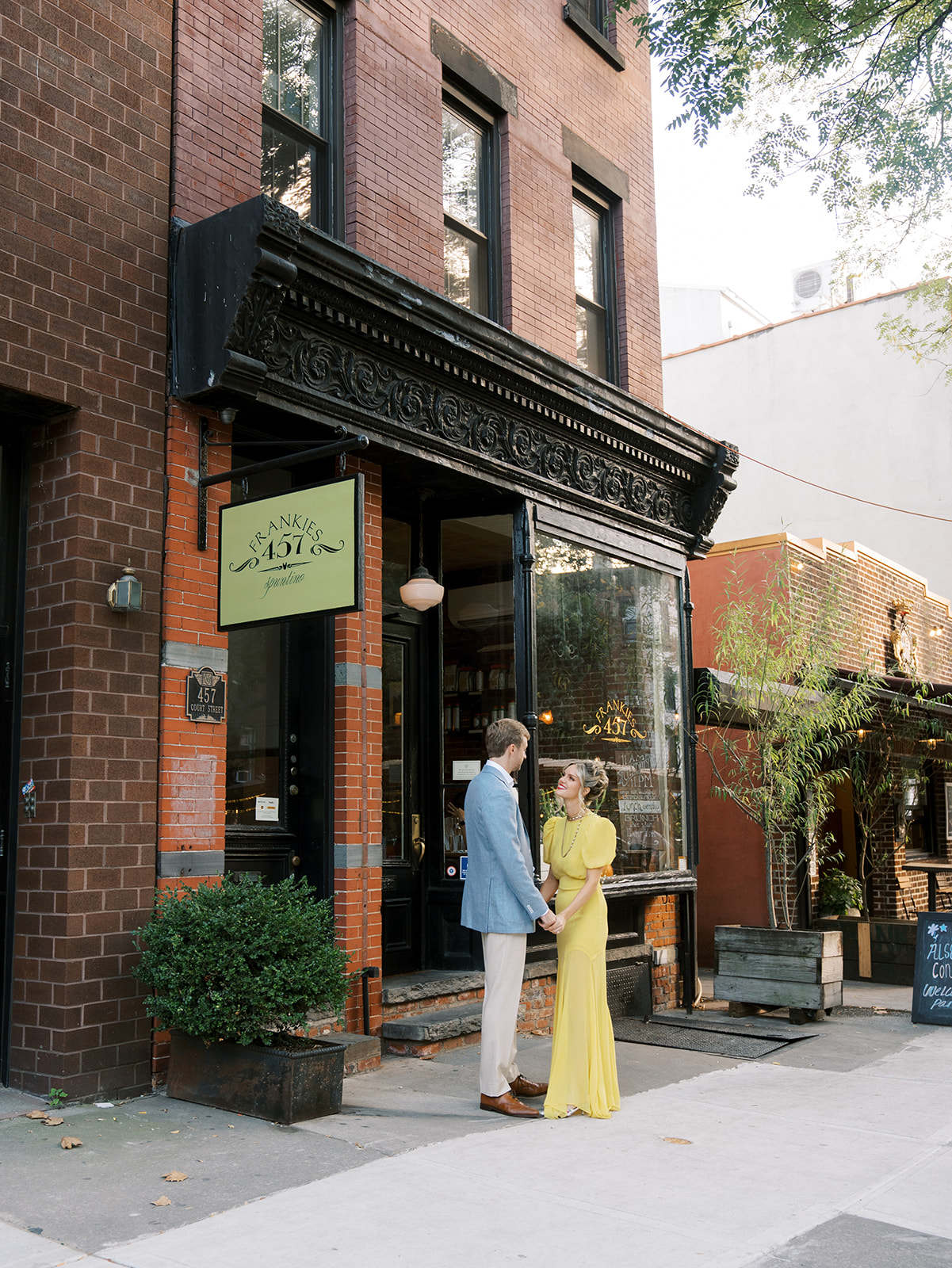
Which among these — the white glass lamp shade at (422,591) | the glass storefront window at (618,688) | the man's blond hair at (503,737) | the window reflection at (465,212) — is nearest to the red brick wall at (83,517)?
the man's blond hair at (503,737)

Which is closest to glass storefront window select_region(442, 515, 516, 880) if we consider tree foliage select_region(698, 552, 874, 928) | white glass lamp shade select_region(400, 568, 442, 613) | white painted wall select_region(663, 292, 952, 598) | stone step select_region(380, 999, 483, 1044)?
white glass lamp shade select_region(400, 568, 442, 613)

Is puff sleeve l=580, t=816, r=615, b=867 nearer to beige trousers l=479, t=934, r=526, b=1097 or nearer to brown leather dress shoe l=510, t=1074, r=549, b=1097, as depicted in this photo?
beige trousers l=479, t=934, r=526, b=1097

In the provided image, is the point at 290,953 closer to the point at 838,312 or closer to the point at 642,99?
the point at 642,99

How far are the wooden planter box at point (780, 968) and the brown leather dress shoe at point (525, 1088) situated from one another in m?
3.95

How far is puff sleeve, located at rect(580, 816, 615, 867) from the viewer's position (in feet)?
20.4

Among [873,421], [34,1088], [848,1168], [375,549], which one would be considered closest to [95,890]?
[34,1088]

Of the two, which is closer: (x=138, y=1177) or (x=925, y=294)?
(x=138, y=1177)

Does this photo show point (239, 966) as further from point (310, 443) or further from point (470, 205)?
point (470, 205)

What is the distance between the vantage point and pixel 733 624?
10430 mm

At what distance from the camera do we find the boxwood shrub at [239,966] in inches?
215

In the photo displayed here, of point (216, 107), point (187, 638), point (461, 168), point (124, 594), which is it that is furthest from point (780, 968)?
point (216, 107)

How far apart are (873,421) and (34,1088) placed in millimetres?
19094

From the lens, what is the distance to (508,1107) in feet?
19.6

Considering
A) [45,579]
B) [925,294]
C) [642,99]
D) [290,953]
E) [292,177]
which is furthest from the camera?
[925,294]
